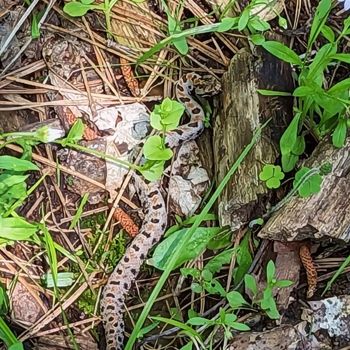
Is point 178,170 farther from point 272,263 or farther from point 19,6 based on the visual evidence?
point 19,6

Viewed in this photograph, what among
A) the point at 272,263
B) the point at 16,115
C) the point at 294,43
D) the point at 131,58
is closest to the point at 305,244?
the point at 272,263

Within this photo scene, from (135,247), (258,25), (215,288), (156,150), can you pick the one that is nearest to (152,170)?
(156,150)

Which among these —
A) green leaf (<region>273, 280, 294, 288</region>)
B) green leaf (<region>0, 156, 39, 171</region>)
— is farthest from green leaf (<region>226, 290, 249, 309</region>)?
green leaf (<region>0, 156, 39, 171</region>)

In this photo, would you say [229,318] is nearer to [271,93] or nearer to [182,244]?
[182,244]

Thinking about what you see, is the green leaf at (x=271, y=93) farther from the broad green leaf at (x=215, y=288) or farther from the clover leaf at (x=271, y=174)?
the broad green leaf at (x=215, y=288)

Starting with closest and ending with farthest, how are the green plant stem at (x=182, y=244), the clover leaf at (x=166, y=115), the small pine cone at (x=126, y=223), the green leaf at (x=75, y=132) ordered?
the green plant stem at (x=182, y=244) → the clover leaf at (x=166, y=115) → the green leaf at (x=75, y=132) → the small pine cone at (x=126, y=223)

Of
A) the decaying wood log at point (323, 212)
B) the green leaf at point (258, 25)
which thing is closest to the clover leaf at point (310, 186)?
the decaying wood log at point (323, 212)

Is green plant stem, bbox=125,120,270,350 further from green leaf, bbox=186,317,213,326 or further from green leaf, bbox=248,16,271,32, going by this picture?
green leaf, bbox=248,16,271,32
